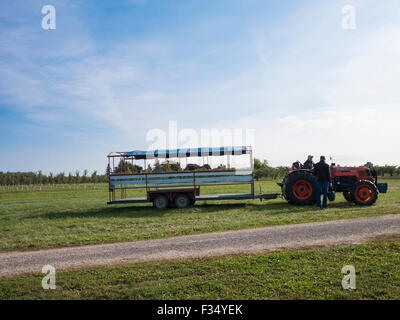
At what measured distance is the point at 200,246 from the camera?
723cm

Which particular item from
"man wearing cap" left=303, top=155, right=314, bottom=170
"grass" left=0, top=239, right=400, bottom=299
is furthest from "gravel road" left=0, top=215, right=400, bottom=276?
"man wearing cap" left=303, top=155, right=314, bottom=170

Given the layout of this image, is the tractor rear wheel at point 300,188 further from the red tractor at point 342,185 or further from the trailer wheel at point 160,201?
the trailer wheel at point 160,201

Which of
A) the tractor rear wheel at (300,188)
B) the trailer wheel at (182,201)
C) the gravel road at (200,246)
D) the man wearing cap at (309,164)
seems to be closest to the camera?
the gravel road at (200,246)

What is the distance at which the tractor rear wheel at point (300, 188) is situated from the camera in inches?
553

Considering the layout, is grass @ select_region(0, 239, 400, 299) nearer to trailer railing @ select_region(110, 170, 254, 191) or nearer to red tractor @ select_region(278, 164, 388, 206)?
red tractor @ select_region(278, 164, 388, 206)

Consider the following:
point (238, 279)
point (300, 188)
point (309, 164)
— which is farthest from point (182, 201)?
point (238, 279)

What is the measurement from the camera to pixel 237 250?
6762 mm

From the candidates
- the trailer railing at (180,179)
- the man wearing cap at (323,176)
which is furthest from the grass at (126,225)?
the trailer railing at (180,179)

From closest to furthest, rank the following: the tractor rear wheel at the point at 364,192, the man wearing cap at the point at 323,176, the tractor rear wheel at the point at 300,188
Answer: the man wearing cap at the point at 323,176 → the tractor rear wheel at the point at 364,192 → the tractor rear wheel at the point at 300,188

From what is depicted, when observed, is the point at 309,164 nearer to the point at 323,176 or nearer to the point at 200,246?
the point at 323,176

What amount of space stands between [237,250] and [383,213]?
6950 mm

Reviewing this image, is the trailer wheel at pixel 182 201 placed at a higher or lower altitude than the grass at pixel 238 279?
higher

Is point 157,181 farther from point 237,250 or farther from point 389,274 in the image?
point 389,274
